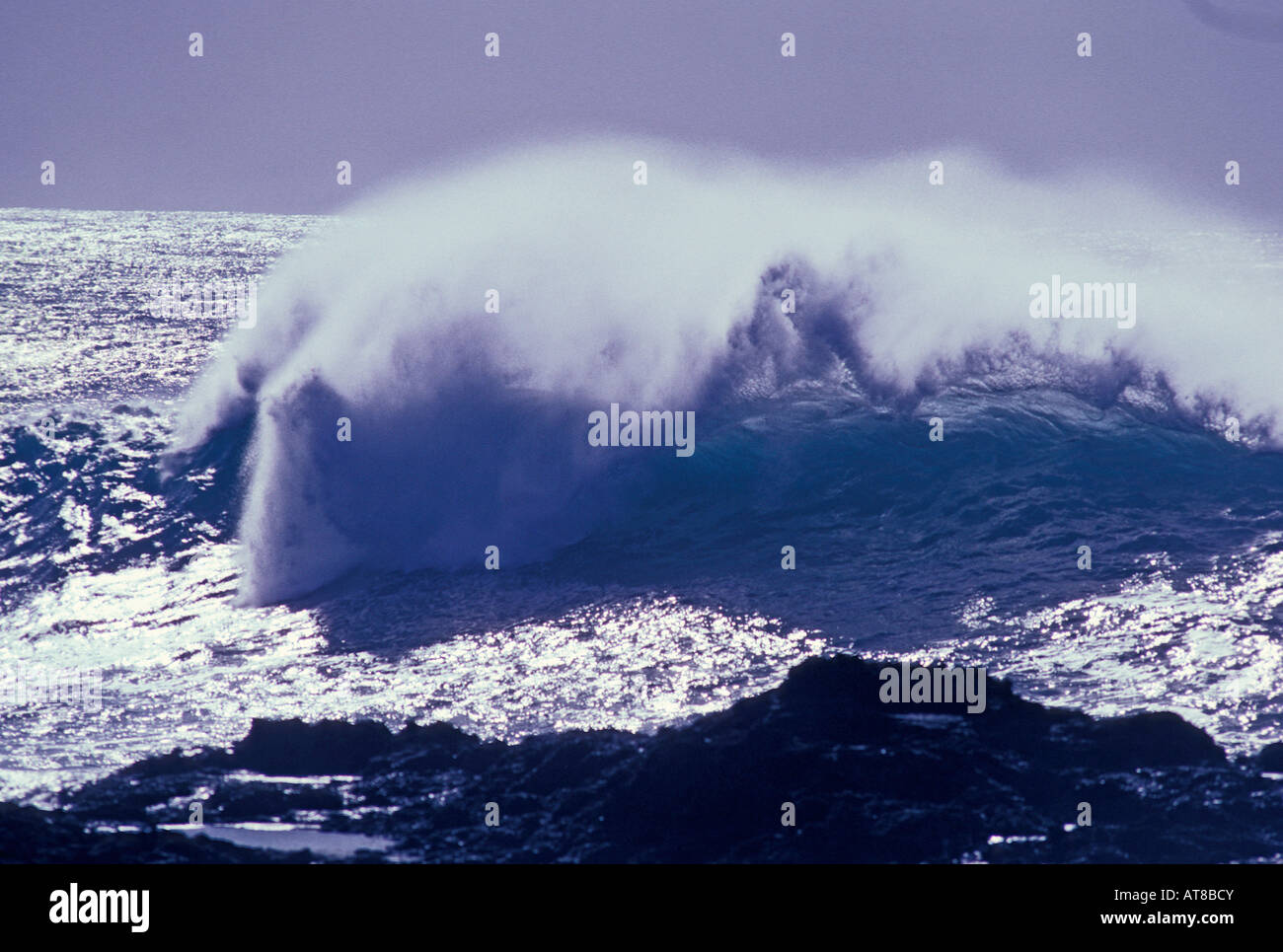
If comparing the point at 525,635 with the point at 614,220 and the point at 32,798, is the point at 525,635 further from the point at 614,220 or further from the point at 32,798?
the point at 614,220

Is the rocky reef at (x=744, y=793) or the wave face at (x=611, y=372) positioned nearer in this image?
the rocky reef at (x=744, y=793)

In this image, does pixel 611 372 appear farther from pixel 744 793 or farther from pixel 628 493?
pixel 744 793

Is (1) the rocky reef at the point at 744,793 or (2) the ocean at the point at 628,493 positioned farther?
(2) the ocean at the point at 628,493

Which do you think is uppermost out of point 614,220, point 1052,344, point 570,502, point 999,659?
point 614,220

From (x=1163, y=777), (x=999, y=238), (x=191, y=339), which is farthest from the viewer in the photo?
(x=191, y=339)

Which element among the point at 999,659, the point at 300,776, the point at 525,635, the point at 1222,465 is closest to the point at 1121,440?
the point at 1222,465

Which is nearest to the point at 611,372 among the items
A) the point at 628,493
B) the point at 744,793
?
the point at 628,493

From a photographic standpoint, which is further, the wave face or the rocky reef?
the wave face

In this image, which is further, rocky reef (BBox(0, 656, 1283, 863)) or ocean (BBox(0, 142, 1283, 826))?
ocean (BBox(0, 142, 1283, 826))

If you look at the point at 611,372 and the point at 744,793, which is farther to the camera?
the point at 611,372

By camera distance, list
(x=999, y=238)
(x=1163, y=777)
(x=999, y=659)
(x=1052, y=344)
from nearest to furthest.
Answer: (x=1163, y=777)
(x=999, y=659)
(x=1052, y=344)
(x=999, y=238)

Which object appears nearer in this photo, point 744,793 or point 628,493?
point 744,793
